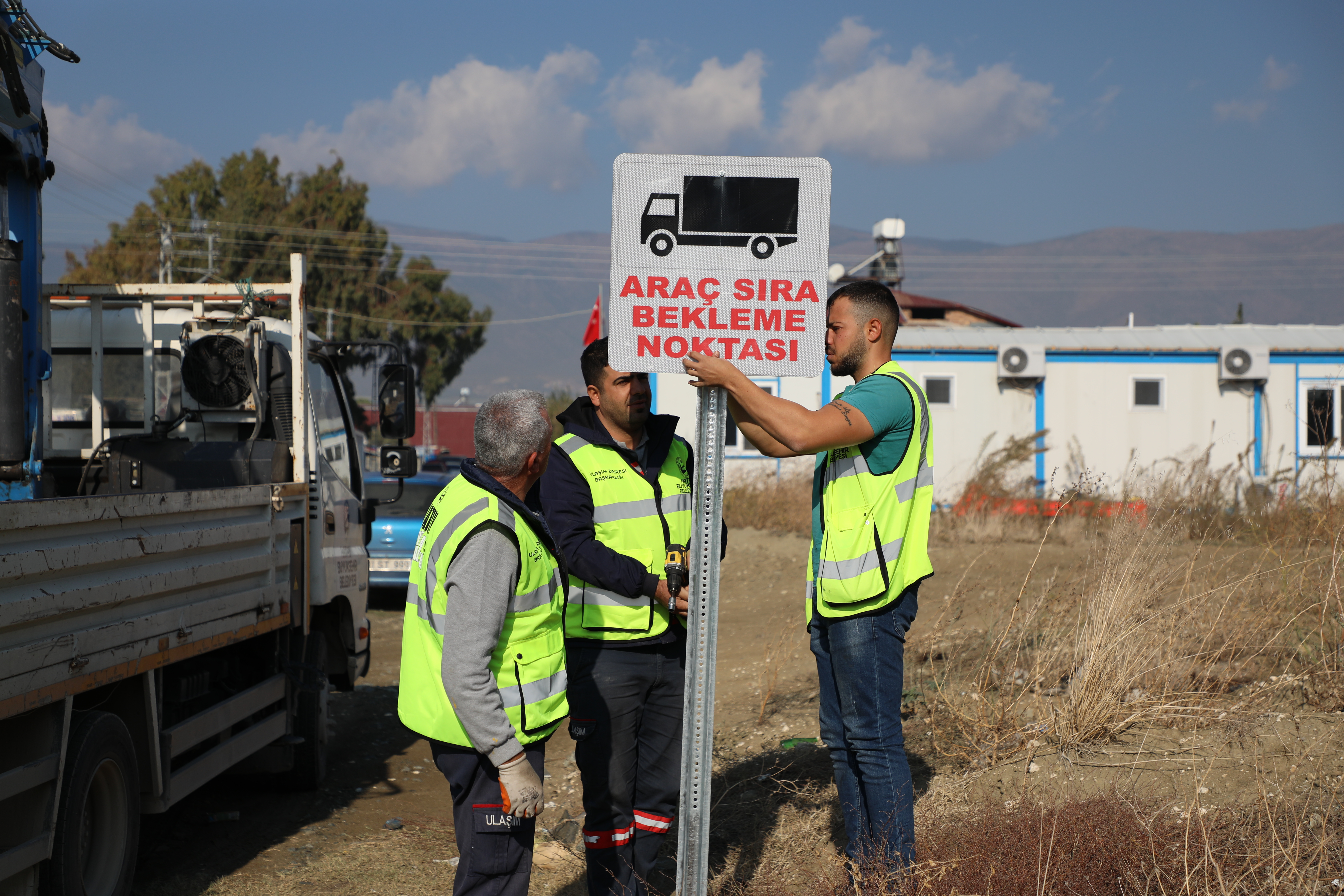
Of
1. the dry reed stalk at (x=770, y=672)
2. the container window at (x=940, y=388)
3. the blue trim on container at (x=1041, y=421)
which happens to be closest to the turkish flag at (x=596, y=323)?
the container window at (x=940, y=388)

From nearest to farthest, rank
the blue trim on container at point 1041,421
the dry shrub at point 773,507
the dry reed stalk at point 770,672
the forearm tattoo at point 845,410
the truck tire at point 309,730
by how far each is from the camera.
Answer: the forearm tattoo at point 845,410, the truck tire at point 309,730, the dry reed stalk at point 770,672, the dry shrub at point 773,507, the blue trim on container at point 1041,421

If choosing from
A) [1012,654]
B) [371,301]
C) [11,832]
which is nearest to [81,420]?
[11,832]

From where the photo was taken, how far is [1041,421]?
19703mm

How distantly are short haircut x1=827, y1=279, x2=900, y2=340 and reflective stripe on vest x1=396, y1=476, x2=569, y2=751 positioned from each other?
53.9 inches

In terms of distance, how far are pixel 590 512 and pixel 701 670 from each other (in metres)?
1.14

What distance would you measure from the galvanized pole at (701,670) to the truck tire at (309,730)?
392cm

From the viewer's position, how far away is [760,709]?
6.82 meters

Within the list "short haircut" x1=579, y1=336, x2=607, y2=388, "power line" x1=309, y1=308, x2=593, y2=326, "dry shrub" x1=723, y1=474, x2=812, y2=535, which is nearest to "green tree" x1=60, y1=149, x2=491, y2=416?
"power line" x1=309, y1=308, x2=593, y2=326

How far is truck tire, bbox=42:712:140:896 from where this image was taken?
381 cm

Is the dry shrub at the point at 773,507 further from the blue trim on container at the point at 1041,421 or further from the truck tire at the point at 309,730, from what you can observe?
the truck tire at the point at 309,730

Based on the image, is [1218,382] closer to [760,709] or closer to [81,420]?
[760,709]

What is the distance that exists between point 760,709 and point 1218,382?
16135 millimetres

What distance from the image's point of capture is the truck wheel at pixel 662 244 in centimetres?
292

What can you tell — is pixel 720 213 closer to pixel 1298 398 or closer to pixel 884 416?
pixel 884 416
